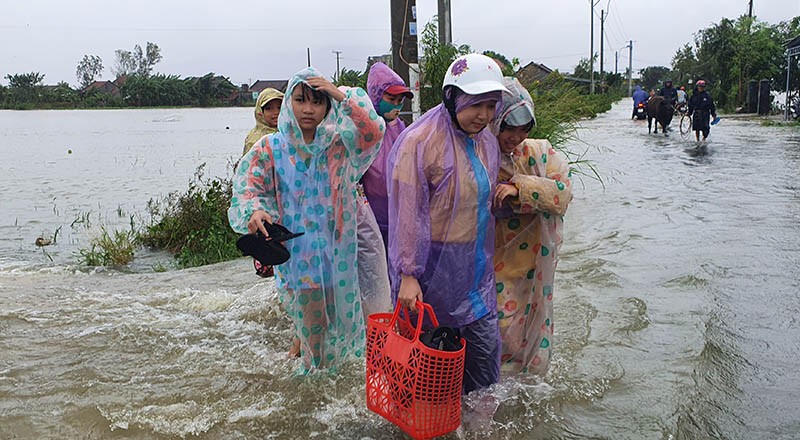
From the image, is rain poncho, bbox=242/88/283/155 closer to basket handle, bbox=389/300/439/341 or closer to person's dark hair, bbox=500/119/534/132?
person's dark hair, bbox=500/119/534/132

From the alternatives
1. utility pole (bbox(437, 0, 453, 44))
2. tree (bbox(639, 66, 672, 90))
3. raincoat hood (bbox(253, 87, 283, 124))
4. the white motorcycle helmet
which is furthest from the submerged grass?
tree (bbox(639, 66, 672, 90))

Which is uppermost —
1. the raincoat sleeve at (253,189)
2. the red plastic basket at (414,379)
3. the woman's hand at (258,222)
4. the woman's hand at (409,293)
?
the raincoat sleeve at (253,189)

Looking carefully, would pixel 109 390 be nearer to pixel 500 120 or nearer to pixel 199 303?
pixel 199 303

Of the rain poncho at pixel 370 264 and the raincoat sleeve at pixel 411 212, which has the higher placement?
the raincoat sleeve at pixel 411 212

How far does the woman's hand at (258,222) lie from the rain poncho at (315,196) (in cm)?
10

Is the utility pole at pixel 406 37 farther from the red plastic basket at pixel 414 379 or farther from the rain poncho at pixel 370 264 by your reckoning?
the red plastic basket at pixel 414 379

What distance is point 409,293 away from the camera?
2904mm

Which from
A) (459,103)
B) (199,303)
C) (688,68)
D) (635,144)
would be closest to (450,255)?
(459,103)

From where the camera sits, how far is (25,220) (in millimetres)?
10969

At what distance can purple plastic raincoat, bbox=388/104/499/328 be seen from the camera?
9.58 ft

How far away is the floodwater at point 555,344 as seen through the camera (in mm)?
3629

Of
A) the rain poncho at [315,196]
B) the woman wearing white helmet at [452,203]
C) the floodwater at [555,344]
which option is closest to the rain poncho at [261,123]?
the floodwater at [555,344]

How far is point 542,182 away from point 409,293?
0.73m

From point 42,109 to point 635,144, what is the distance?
77513mm
